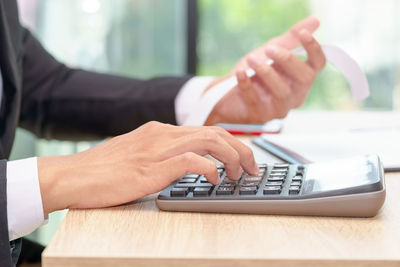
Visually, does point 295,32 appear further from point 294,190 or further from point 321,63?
point 294,190

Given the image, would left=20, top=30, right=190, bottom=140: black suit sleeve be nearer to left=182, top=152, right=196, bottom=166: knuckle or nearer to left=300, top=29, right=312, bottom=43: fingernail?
left=300, top=29, right=312, bottom=43: fingernail

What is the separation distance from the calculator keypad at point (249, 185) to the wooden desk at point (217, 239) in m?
0.02

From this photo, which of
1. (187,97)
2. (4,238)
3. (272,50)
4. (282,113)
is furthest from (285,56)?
(4,238)

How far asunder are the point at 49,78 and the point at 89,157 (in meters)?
0.65

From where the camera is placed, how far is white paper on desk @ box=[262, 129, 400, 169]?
0.79 m

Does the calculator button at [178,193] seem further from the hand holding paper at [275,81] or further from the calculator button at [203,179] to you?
the hand holding paper at [275,81]

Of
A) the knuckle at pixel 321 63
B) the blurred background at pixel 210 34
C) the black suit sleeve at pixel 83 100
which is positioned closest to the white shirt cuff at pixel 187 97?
the black suit sleeve at pixel 83 100

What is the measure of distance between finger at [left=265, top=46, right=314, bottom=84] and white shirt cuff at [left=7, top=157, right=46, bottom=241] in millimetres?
466

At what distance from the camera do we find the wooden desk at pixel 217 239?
0.44 meters

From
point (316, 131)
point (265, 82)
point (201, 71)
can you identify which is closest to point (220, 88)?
point (265, 82)

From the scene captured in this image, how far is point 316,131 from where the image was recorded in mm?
1098

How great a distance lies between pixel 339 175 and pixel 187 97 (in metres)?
0.53

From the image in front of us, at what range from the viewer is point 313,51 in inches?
37.1

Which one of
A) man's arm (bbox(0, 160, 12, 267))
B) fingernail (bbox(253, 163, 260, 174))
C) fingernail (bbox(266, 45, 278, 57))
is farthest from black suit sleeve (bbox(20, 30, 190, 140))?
man's arm (bbox(0, 160, 12, 267))
